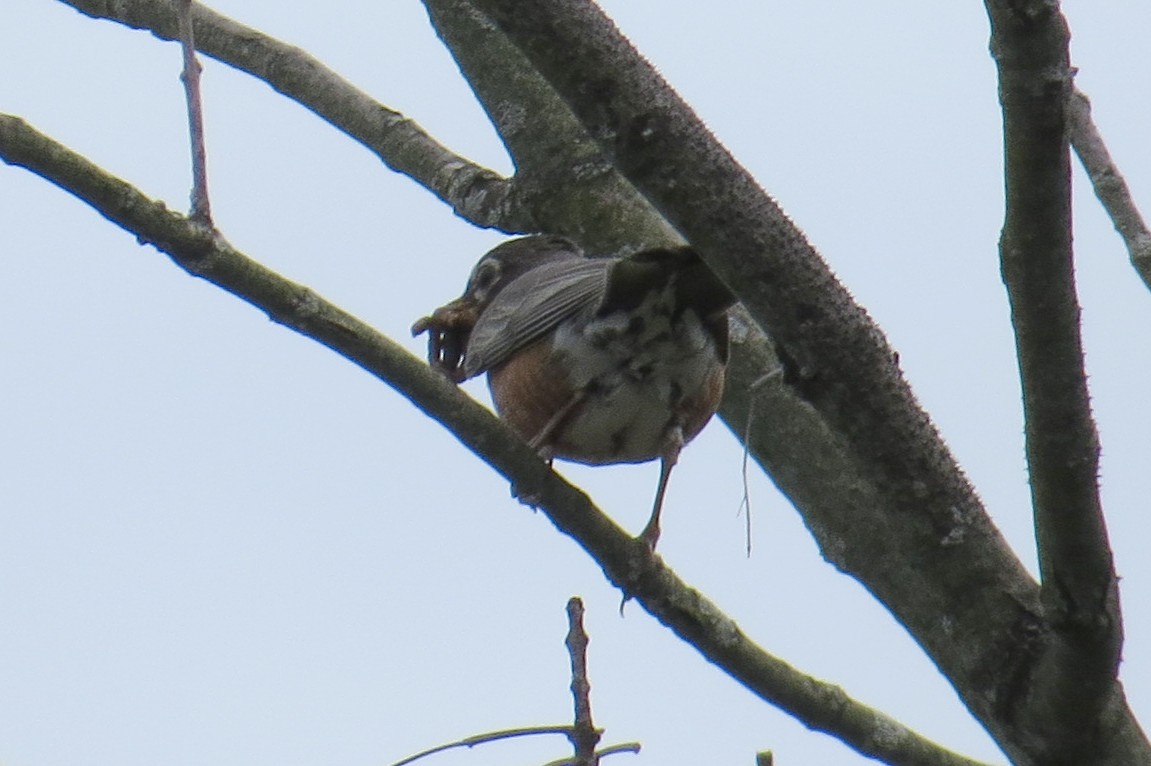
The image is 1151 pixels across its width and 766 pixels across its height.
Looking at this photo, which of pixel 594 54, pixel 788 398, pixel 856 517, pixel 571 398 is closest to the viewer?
pixel 594 54

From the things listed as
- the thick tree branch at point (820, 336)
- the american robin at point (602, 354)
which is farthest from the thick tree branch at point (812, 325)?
the american robin at point (602, 354)

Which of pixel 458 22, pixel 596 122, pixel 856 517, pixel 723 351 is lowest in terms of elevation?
pixel 856 517

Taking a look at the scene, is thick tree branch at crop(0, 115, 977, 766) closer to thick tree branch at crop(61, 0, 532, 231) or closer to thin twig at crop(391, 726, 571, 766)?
thin twig at crop(391, 726, 571, 766)

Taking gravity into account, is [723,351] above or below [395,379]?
above

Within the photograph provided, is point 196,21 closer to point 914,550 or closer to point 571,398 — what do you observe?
point 571,398

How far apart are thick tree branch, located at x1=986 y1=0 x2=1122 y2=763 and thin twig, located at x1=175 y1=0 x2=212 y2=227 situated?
46.3 inches

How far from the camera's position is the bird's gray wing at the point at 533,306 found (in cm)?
426

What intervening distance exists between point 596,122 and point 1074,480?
2.78 ft

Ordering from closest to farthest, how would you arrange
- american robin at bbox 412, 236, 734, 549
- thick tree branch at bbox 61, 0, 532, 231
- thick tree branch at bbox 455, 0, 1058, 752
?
thick tree branch at bbox 455, 0, 1058, 752 < american robin at bbox 412, 236, 734, 549 < thick tree branch at bbox 61, 0, 532, 231

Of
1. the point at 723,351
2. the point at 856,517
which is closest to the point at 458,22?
the point at 723,351

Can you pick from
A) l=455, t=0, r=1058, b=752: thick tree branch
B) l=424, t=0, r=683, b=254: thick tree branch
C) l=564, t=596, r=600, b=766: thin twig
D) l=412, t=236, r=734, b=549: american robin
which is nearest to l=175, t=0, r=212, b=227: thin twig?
l=455, t=0, r=1058, b=752: thick tree branch

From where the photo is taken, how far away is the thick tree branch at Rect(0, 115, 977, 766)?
234cm

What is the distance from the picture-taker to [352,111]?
4777 mm

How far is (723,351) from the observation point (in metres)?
4.03
